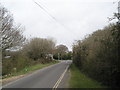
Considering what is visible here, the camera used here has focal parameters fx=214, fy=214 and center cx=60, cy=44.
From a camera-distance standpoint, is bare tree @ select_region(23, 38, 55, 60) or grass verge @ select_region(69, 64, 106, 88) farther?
bare tree @ select_region(23, 38, 55, 60)

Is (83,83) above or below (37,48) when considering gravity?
below

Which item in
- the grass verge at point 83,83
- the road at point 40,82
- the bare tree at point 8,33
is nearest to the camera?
the grass verge at point 83,83

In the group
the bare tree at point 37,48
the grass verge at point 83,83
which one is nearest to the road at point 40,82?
the grass verge at point 83,83

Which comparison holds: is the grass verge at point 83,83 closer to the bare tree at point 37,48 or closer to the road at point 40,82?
the road at point 40,82

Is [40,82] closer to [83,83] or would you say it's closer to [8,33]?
[83,83]

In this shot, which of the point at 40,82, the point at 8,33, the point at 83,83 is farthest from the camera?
the point at 8,33

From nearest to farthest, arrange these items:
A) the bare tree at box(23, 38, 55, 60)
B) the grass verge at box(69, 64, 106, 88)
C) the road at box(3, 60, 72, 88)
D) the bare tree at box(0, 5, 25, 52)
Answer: the grass verge at box(69, 64, 106, 88)
the road at box(3, 60, 72, 88)
the bare tree at box(0, 5, 25, 52)
the bare tree at box(23, 38, 55, 60)

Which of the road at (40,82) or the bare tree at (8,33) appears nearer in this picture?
the road at (40,82)

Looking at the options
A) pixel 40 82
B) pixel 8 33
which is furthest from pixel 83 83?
pixel 8 33

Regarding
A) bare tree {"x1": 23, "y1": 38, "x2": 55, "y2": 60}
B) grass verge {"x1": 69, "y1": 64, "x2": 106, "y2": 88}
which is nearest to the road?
grass verge {"x1": 69, "y1": 64, "x2": 106, "y2": 88}

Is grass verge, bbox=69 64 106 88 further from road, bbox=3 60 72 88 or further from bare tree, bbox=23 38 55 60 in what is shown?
bare tree, bbox=23 38 55 60

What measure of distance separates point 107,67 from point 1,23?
20.7 meters

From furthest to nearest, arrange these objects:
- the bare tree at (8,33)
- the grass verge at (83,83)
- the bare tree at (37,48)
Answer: the bare tree at (37,48)
the bare tree at (8,33)
the grass verge at (83,83)

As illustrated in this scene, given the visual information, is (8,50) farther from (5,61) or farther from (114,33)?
(114,33)
